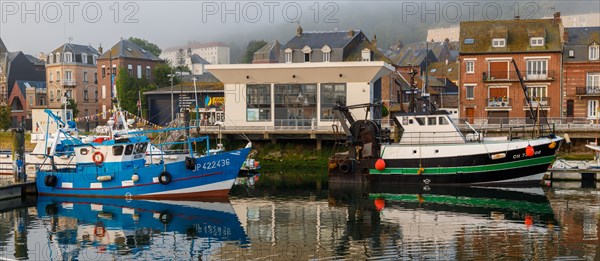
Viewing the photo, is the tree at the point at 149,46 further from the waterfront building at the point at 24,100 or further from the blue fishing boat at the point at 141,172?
the blue fishing boat at the point at 141,172

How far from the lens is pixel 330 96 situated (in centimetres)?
5584

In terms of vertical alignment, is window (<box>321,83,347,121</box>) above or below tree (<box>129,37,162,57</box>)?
below

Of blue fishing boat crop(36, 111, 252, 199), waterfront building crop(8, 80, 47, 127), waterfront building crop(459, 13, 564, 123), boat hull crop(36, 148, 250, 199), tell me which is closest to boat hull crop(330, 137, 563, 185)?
boat hull crop(36, 148, 250, 199)

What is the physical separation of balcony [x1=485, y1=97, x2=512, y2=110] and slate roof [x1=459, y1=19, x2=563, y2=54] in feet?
13.2

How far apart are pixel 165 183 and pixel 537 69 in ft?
119

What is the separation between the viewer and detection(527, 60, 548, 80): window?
200ft

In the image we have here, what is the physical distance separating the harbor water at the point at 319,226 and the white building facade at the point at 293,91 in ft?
50.8

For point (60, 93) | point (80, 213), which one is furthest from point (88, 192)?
point (60, 93)

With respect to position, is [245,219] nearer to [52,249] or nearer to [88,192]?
[52,249]

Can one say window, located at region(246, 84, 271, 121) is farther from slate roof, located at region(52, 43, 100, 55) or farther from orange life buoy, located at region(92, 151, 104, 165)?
slate roof, located at region(52, 43, 100, 55)

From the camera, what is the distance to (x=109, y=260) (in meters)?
24.0

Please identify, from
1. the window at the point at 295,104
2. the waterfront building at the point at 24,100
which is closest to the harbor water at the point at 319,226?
the window at the point at 295,104

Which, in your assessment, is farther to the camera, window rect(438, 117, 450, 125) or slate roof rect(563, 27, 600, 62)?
slate roof rect(563, 27, 600, 62)

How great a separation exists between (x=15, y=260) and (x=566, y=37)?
51.2 metres
